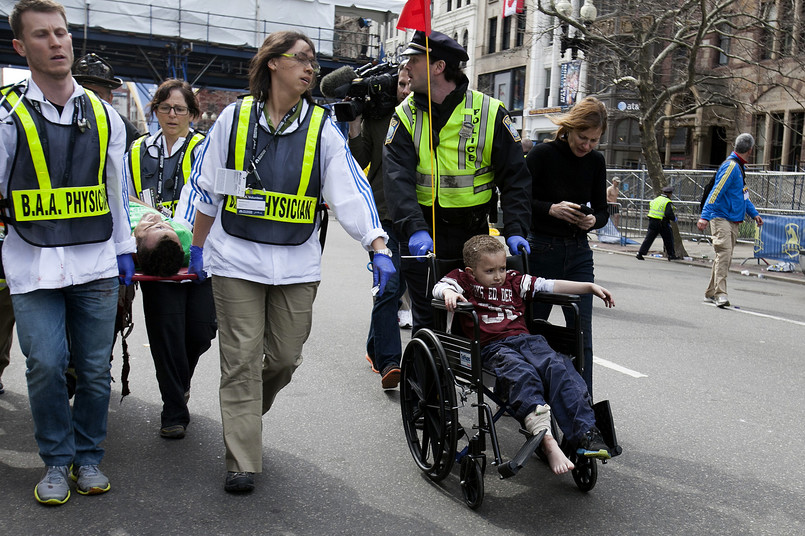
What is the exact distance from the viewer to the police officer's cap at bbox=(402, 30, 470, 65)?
4457 millimetres

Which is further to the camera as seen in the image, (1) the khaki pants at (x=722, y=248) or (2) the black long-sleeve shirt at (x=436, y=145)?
(1) the khaki pants at (x=722, y=248)

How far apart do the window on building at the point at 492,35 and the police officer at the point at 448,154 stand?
48670mm

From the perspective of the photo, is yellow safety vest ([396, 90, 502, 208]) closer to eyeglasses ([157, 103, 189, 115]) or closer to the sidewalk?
eyeglasses ([157, 103, 189, 115])

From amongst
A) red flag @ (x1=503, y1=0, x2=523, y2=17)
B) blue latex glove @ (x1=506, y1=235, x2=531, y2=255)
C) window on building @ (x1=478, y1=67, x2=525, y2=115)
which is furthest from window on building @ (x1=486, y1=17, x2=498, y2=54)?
blue latex glove @ (x1=506, y1=235, x2=531, y2=255)

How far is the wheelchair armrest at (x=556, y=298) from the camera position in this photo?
407 cm

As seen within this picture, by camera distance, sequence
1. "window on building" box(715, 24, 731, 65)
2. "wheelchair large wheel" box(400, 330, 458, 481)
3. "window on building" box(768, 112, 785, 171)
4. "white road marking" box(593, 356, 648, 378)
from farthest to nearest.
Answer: "window on building" box(715, 24, 731, 65) < "window on building" box(768, 112, 785, 171) < "white road marking" box(593, 356, 648, 378) < "wheelchair large wheel" box(400, 330, 458, 481)

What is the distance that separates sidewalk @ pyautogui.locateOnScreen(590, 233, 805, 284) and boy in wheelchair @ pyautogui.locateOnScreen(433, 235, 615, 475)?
1186cm

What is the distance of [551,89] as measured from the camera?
45.5 m

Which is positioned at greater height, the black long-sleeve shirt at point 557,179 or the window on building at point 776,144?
the window on building at point 776,144

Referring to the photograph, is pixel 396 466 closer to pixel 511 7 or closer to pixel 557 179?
pixel 557 179

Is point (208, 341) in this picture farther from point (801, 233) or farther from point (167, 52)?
point (167, 52)

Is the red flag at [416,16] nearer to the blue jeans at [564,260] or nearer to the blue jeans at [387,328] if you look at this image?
the blue jeans at [564,260]

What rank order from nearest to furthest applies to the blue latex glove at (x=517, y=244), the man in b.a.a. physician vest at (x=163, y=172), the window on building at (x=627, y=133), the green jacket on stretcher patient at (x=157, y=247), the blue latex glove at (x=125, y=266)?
the blue latex glove at (x=125, y=266) → the green jacket on stretcher patient at (x=157, y=247) → the blue latex glove at (x=517, y=244) → the man in b.a.a. physician vest at (x=163, y=172) → the window on building at (x=627, y=133)

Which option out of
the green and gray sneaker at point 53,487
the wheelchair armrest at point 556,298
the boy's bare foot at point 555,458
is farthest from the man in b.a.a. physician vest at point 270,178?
the boy's bare foot at point 555,458
